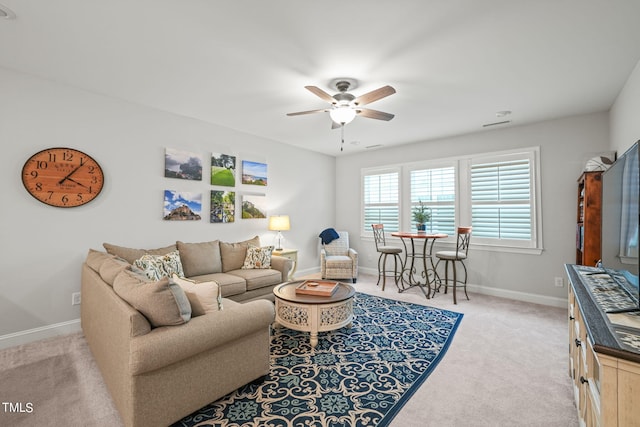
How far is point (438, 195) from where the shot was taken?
A: 5262 millimetres

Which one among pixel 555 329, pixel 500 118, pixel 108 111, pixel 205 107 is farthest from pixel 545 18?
pixel 108 111

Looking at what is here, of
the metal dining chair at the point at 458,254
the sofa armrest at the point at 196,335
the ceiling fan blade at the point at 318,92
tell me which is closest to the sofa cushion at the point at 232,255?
the sofa armrest at the point at 196,335

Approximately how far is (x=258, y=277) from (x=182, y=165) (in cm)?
192

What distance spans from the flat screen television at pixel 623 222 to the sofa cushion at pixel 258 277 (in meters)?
3.31

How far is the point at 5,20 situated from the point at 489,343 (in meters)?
4.91

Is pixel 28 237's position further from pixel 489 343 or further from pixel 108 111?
pixel 489 343

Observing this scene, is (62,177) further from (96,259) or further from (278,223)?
(278,223)

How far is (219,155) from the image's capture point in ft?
14.9

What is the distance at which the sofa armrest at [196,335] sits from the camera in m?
1.54

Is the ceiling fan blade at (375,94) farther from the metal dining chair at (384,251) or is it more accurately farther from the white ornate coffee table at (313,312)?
the metal dining chair at (384,251)

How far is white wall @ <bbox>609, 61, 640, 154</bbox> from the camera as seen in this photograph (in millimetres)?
2686

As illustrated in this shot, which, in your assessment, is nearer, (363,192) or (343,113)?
→ (343,113)

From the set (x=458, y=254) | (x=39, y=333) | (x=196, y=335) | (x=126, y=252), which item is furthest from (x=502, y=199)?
(x=39, y=333)

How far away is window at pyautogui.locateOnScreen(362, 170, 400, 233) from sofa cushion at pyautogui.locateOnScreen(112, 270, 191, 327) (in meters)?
4.72
